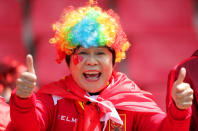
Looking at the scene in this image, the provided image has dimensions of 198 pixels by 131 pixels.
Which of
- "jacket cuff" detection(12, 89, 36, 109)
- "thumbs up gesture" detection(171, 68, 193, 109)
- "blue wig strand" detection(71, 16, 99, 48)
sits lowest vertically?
"jacket cuff" detection(12, 89, 36, 109)

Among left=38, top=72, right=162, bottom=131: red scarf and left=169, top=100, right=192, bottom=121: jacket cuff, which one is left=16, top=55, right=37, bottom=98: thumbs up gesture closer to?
left=38, top=72, right=162, bottom=131: red scarf

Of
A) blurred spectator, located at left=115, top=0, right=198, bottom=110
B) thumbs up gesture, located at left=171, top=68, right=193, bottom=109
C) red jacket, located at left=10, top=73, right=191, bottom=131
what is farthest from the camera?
blurred spectator, located at left=115, top=0, right=198, bottom=110

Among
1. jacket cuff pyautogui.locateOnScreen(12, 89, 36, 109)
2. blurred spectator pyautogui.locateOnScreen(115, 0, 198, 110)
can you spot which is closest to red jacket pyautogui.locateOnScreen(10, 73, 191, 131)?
jacket cuff pyautogui.locateOnScreen(12, 89, 36, 109)

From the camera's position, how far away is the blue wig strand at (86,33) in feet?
5.00

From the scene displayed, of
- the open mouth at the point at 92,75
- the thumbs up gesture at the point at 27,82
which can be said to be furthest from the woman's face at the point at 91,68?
the thumbs up gesture at the point at 27,82

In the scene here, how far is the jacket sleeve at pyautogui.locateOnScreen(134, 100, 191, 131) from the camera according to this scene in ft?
4.27

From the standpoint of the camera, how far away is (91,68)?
1.53 metres

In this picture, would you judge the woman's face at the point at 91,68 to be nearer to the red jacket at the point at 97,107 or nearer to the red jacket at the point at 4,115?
the red jacket at the point at 97,107

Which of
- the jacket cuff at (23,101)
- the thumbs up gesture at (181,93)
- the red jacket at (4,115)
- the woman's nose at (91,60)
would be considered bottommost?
the red jacket at (4,115)

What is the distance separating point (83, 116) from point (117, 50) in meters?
0.32

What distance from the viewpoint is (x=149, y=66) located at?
257 centimetres

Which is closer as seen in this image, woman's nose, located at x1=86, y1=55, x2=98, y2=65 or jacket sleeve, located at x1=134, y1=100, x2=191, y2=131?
jacket sleeve, located at x1=134, y1=100, x2=191, y2=131

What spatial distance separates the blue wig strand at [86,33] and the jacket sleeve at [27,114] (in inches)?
12.1

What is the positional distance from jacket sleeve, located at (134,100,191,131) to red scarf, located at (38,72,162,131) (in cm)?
4
